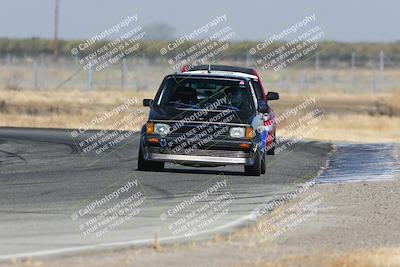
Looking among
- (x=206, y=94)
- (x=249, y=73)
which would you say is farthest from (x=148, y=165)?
(x=249, y=73)

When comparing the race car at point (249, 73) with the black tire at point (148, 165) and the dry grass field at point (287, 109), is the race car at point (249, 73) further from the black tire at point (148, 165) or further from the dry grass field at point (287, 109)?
the dry grass field at point (287, 109)

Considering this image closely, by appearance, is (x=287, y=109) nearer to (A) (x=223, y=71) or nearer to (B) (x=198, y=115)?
(A) (x=223, y=71)

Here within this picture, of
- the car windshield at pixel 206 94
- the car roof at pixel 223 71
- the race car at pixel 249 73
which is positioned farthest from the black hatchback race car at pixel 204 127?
the race car at pixel 249 73

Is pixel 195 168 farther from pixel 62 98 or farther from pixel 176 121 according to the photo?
pixel 62 98

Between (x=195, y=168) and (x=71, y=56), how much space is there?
7902cm

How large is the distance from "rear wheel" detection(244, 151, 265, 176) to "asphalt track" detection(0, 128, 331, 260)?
0.19 m

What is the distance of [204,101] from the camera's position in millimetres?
21109

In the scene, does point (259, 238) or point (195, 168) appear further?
point (195, 168)

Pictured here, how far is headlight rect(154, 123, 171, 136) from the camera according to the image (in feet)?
66.3

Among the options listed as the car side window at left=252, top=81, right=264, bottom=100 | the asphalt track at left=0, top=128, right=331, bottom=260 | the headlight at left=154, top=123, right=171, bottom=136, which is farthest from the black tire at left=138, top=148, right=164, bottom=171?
the car side window at left=252, top=81, right=264, bottom=100

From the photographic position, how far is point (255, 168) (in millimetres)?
20656

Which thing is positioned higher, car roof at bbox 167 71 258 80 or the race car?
car roof at bbox 167 71 258 80

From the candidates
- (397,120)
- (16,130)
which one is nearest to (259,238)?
(16,130)

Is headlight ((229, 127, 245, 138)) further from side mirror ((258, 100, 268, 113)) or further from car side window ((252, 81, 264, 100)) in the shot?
car side window ((252, 81, 264, 100))
